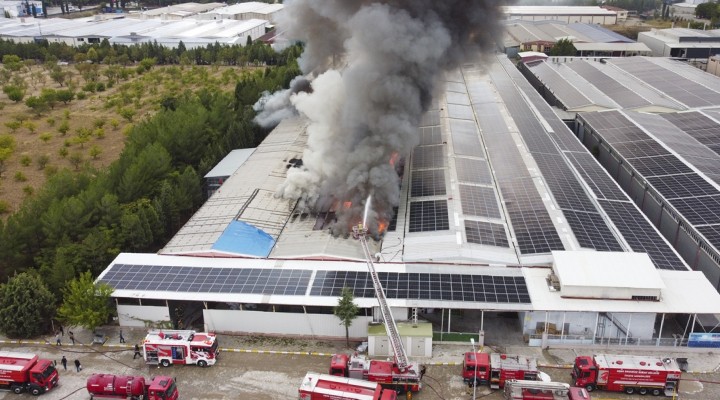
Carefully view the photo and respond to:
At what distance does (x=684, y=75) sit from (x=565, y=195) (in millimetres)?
42125

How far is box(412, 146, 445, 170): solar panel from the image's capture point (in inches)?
1566

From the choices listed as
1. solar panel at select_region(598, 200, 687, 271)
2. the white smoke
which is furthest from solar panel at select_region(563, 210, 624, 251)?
the white smoke

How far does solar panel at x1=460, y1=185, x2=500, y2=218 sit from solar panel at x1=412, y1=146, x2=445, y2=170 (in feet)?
13.9

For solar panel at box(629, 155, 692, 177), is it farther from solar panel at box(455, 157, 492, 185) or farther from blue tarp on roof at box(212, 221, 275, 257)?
blue tarp on roof at box(212, 221, 275, 257)

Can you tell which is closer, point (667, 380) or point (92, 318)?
point (667, 380)

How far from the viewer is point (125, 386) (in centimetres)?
2297

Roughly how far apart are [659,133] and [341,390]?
3611 centimetres

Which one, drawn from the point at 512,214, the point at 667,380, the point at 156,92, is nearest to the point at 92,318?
the point at 512,214

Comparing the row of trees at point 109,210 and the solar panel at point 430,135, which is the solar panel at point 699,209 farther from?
the row of trees at point 109,210

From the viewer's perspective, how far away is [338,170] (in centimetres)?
3381

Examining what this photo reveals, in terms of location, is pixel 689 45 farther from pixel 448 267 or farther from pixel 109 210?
pixel 109 210


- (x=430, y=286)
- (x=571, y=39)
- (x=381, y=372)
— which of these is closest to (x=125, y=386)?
(x=381, y=372)

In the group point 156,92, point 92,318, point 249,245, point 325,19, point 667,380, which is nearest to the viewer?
point 667,380

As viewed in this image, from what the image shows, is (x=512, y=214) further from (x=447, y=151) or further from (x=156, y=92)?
(x=156, y=92)
